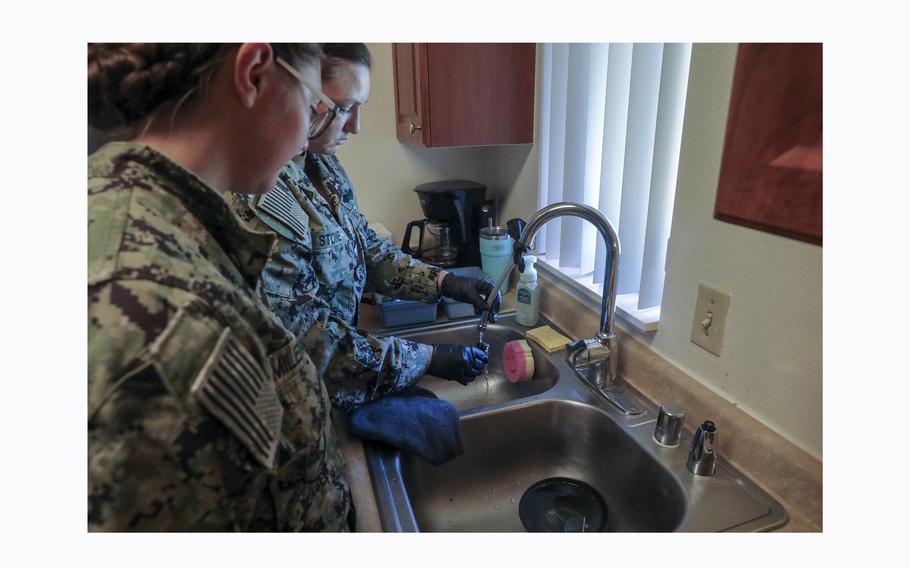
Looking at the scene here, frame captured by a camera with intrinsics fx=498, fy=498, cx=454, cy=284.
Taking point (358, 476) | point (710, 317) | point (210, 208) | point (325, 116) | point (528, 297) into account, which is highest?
point (325, 116)

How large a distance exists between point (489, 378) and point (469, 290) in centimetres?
25

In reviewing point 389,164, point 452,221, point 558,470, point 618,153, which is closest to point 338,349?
point 558,470

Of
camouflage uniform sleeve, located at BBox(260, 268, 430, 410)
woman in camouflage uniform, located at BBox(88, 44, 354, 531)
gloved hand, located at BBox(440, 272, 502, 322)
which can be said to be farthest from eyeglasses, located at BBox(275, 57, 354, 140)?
gloved hand, located at BBox(440, 272, 502, 322)

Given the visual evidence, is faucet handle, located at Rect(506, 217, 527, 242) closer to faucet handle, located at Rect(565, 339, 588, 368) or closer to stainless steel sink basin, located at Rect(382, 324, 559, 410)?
stainless steel sink basin, located at Rect(382, 324, 559, 410)

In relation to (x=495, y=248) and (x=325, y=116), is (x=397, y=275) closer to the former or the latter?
(x=495, y=248)

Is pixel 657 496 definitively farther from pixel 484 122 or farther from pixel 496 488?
pixel 484 122

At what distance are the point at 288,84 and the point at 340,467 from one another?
522mm

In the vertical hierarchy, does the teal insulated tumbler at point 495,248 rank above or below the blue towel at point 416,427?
above

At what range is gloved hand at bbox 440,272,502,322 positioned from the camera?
1.27 metres

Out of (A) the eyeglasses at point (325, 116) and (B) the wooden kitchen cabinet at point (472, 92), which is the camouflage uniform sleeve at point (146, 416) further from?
(B) the wooden kitchen cabinet at point (472, 92)

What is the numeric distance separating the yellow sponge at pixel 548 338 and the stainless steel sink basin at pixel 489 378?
0.06 ft

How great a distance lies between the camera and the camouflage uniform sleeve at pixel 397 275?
51.6 inches

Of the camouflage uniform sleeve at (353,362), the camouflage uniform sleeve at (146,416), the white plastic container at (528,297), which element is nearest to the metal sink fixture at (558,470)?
the camouflage uniform sleeve at (353,362)

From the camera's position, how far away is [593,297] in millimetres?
1208
